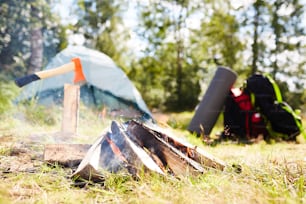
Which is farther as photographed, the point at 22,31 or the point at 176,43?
the point at 176,43

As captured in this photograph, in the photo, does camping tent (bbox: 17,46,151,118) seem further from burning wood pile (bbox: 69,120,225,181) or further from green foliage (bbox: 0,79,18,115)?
burning wood pile (bbox: 69,120,225,181)

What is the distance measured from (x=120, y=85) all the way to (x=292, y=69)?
5.83m

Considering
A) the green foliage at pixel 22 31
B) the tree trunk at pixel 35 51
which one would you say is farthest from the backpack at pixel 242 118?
the tree trunk at pixel 35 51

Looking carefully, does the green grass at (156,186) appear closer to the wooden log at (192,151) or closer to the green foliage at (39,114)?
the wooden log at (192,151)

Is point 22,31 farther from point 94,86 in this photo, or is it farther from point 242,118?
point 242,118

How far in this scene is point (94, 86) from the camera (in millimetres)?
5871

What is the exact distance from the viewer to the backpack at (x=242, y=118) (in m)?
4.80

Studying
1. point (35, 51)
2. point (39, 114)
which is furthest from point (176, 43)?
point (39, 114)

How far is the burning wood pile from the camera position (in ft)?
6.24

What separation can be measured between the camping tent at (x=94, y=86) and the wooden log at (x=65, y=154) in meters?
3.27

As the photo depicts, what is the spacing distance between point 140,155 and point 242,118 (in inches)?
130

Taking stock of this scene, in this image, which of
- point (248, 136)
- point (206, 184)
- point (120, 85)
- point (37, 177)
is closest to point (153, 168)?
point (206, 184)

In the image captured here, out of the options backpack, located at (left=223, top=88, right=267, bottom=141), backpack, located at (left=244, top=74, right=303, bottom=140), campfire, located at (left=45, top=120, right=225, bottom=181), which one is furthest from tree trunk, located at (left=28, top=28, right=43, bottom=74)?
campfire, located at (left=45, top=120, right=225, bottom=181)

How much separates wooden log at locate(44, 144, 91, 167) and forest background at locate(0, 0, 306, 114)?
6.07 meters
